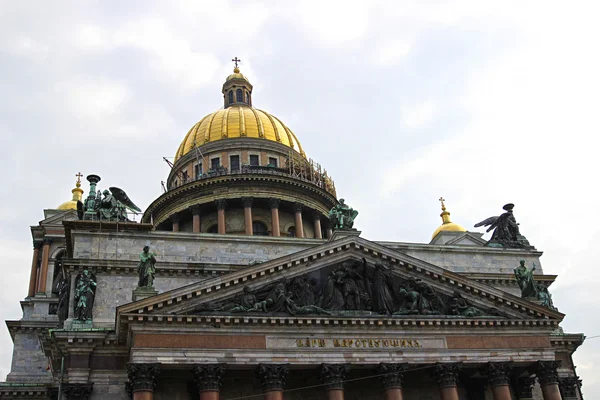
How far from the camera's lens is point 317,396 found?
3114cm

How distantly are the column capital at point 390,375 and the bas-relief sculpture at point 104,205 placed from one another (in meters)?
16.0

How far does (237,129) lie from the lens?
2127 inches

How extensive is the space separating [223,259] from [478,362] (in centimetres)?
1368

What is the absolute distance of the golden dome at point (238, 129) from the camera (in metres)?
53.9

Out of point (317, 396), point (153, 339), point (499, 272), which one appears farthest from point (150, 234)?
point (499, 272)

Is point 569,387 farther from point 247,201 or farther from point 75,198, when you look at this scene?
point 75,198

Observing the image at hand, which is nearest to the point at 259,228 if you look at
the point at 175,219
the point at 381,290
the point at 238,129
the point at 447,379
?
the point at 175,219

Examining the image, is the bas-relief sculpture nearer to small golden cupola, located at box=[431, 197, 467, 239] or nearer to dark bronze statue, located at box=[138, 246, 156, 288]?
dark bronze statue, located at box=[138, 246, 156, 288]

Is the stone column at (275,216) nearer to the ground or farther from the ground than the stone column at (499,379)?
farther from the ground

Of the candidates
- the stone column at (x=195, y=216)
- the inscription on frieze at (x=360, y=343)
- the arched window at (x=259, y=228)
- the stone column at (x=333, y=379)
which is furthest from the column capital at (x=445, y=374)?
the stone column at (x=195, y=216)

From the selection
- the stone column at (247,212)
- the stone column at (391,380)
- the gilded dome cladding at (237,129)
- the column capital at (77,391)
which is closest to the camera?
the column capital at (77,391)

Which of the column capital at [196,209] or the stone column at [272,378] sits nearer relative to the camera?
the stone column at [272,378]

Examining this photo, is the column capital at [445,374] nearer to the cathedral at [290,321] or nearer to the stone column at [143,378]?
the cathedral at [290,321]

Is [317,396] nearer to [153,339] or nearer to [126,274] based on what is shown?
[153,339]
